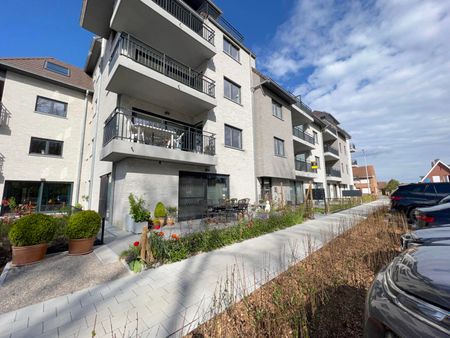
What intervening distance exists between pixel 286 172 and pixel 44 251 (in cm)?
1420

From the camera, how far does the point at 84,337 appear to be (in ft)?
7.56

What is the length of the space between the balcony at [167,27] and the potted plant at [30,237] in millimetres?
8862

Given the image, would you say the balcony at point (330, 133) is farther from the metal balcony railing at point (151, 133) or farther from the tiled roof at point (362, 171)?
the tiled roof at point (362, 171)

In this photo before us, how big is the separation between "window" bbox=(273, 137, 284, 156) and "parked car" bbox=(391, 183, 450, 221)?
→ 7500 mm

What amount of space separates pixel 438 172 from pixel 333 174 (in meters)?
23.5

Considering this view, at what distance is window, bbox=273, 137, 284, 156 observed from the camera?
15.0 meters

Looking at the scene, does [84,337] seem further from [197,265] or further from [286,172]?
[286,172]

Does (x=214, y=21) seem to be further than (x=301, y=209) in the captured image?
Yes

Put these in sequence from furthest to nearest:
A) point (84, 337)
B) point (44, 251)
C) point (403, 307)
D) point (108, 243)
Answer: point (108, 243) → point (44, 251) → point (84, 337) → point (403, 307)

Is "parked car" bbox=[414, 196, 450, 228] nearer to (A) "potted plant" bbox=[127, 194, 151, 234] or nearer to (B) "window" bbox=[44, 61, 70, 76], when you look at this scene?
(A) "potted plant" bbox=[127, 194, 151, 234]

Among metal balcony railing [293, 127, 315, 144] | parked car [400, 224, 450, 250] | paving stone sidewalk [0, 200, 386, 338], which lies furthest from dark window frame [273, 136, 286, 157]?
parked car [400, 224, 450, 250]

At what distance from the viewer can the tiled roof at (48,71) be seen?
40.0 feet

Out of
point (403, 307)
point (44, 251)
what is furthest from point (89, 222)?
point (403, 307)

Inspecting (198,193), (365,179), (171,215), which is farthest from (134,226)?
(365,179)
